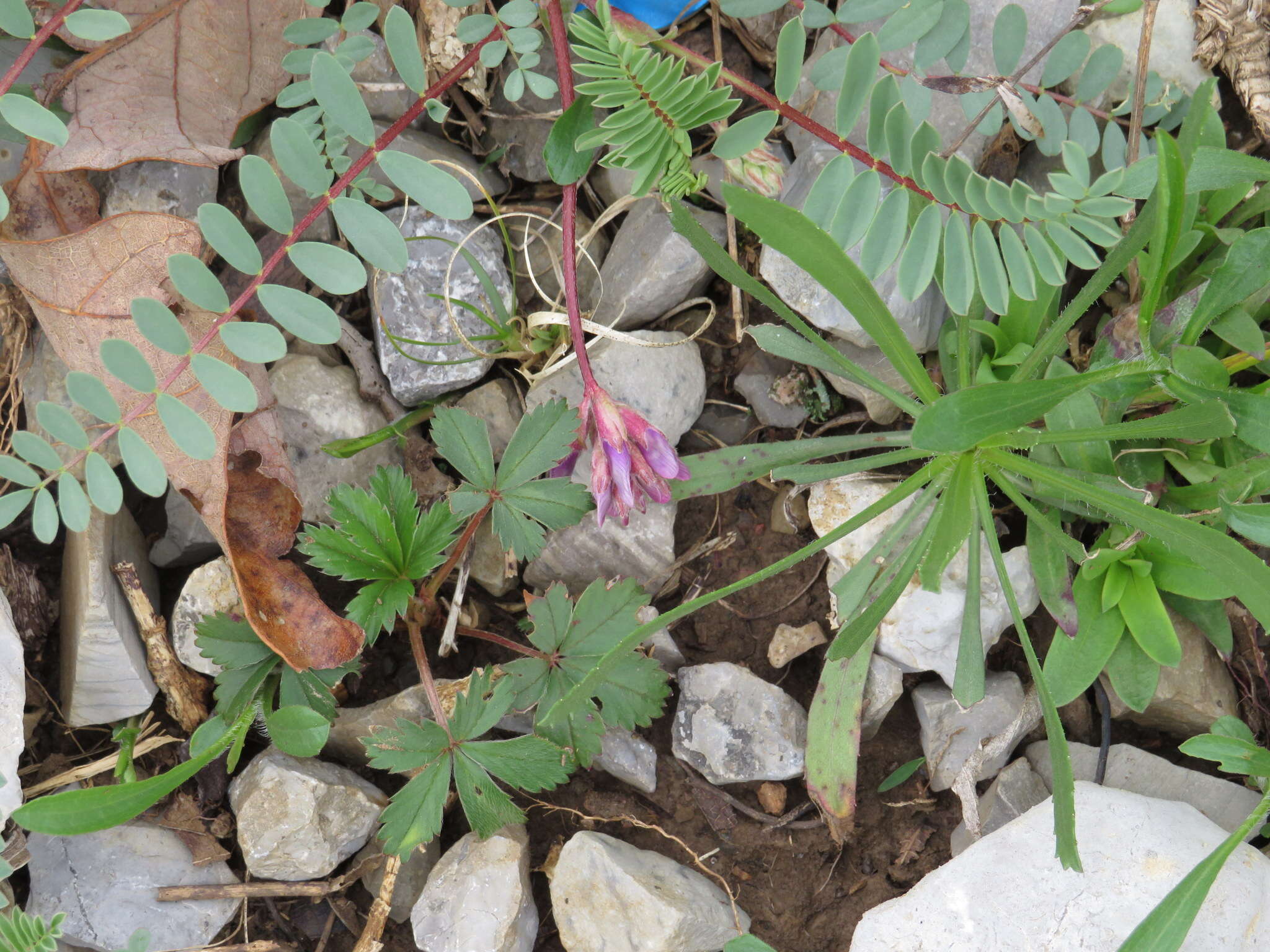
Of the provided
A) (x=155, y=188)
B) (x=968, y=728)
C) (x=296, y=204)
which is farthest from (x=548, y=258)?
(x=968, y=728)

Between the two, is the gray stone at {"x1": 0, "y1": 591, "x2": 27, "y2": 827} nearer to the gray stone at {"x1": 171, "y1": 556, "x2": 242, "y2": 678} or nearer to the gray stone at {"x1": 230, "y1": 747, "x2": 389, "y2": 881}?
the gray stone at {"x1": 171, "y1": 556, "x2": 242, "y2": 678}

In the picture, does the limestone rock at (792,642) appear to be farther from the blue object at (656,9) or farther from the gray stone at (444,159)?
the blue object at (656,9)

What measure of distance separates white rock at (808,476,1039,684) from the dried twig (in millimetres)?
1612

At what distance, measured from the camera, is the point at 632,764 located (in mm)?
2391

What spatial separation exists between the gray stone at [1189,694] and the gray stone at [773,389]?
1.00 m

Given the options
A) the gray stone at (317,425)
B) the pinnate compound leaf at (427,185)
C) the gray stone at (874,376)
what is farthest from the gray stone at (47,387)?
the gray stone at (874,376)

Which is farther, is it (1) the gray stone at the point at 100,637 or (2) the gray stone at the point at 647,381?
(2) the gray stone at the point at 647,381

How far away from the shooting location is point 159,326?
1.78 m

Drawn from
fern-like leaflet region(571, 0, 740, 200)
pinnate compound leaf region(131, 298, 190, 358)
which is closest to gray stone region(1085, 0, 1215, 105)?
fern-like leaflet region(571, 0, 740, 200)

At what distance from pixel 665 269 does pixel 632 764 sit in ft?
4.02

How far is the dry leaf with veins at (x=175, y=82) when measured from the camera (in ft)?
7.30

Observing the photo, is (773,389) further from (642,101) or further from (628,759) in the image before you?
(628,759)

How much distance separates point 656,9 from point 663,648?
5.09ft

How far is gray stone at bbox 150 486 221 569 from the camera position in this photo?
2469 millimetres
